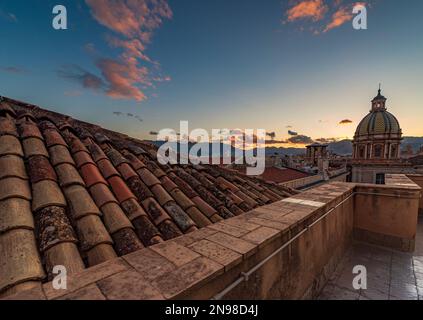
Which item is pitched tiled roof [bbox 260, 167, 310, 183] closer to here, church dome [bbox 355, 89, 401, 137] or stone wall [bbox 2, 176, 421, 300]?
stone wall [bbox 2, 176, 421, 300]

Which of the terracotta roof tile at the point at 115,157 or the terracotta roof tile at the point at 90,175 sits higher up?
the terracotta roof tile at the point at 115,157

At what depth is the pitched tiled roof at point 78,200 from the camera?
1.83 metres

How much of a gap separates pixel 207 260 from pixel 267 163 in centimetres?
2780

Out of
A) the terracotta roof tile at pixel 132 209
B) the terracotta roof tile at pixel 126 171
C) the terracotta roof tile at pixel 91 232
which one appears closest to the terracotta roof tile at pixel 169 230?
the terracotta roof tile at pixel 132 209

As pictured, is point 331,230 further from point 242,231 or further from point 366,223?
point 242,231

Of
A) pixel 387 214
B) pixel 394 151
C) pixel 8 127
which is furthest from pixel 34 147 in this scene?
pixel 394 151

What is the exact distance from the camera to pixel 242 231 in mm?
2260

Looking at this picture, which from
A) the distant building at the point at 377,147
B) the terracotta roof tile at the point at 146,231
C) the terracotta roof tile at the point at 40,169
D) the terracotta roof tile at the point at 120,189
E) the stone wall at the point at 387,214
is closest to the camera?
the terracotta roof tile at the point at 146,231

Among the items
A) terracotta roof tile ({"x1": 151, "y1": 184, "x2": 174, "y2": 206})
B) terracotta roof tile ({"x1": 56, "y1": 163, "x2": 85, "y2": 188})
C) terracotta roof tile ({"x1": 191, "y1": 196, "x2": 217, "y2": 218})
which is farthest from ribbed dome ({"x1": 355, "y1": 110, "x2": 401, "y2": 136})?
terracotta roof tile ({"x1": 56, "y1": 163, "x2": 85, "y2": 188})

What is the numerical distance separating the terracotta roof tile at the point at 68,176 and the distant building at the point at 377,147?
47.1m

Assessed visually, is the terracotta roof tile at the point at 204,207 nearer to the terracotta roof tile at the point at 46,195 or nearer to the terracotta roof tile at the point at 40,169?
the terracotta roof tile at the point at 46,195

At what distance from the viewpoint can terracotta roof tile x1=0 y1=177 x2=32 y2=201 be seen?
2221 millimetres

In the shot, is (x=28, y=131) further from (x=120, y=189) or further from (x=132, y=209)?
(x=132, y=209)
